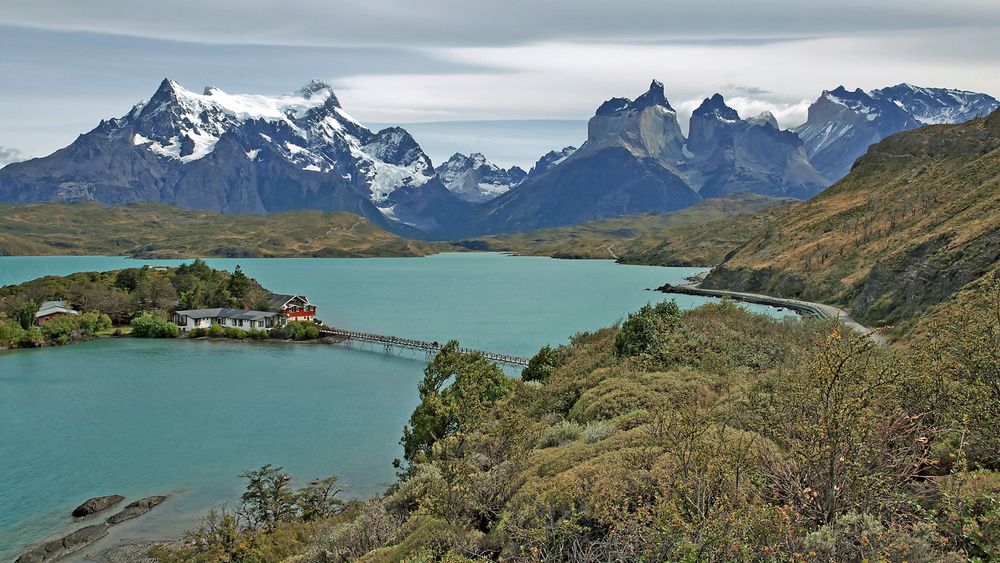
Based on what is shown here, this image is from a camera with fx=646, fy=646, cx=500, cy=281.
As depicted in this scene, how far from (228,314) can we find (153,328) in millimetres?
11005

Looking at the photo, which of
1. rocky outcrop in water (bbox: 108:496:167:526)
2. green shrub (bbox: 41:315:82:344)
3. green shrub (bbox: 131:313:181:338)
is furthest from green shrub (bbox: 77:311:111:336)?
rocky outcrop in water (bbox: 108:496:167:526)

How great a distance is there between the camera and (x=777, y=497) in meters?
12.9

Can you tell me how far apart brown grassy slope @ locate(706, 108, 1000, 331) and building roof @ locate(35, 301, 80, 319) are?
377 feet

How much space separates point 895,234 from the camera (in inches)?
4003

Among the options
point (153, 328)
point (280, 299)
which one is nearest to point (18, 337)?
point (153, 328)

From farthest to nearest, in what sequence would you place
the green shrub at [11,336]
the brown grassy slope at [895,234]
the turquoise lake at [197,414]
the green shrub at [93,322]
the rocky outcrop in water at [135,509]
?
the green shrub at [93,322], the green shrub at [11,336], the brown grassy slope at [895,234], the turquoise lake at [197,414], the rocky outcrop in water at [135,509]

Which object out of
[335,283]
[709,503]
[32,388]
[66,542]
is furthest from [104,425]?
[335,283]

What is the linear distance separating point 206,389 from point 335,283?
127 meters

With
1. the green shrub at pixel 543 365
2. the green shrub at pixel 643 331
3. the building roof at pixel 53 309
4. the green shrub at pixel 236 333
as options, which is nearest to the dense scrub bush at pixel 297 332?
the green shrub at pixel 236 333

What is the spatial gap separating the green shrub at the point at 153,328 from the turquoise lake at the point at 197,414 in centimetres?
384

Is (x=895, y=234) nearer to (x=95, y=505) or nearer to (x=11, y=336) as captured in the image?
(x=95, y=505)

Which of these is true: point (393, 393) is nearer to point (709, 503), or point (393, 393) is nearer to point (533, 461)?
point (533, 461)

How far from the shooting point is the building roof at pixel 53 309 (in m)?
101

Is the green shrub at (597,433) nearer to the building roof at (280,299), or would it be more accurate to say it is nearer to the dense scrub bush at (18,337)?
the building roof at (280,299)
